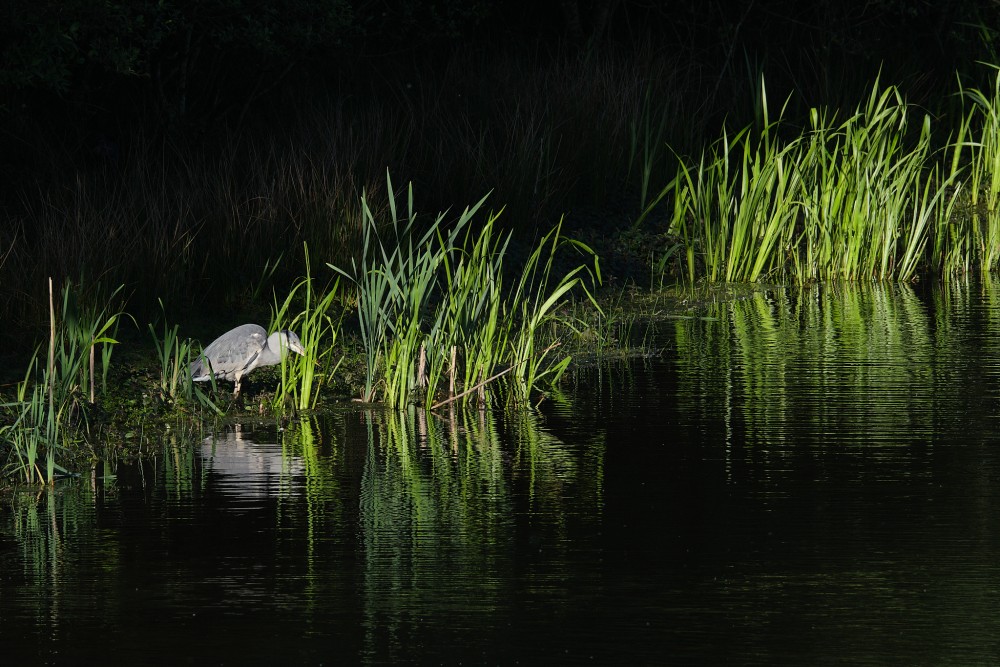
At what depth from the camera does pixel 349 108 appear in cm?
1220

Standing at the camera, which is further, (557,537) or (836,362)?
(836,362)

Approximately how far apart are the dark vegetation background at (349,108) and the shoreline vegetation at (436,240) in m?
0.04

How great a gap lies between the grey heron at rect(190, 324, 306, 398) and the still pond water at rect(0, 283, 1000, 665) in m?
0.51

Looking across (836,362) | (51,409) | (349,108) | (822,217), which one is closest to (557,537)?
(51,409)

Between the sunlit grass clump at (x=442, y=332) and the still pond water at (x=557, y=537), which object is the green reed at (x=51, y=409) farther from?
the sunlit grass clump at (x=442, y=332)

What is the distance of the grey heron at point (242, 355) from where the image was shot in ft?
22.4

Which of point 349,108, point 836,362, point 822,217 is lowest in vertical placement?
point 836,362

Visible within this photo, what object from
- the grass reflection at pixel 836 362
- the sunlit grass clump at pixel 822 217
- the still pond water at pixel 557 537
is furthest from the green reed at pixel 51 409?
the sunlit grass clump at pixel 822 217

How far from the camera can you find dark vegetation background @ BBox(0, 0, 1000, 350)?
930 cm

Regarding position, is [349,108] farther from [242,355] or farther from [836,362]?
[836,362]

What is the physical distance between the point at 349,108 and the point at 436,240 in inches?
114

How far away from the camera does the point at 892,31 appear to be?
15273mm

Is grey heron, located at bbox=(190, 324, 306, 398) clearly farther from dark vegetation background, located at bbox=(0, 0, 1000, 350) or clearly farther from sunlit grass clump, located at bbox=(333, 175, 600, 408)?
dark vegetation background, located at bbox=(0, 0, 1000, 350)

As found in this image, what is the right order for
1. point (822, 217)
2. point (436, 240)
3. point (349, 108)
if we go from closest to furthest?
point (436, 240)
point (822, 217)
point (349, 108)
